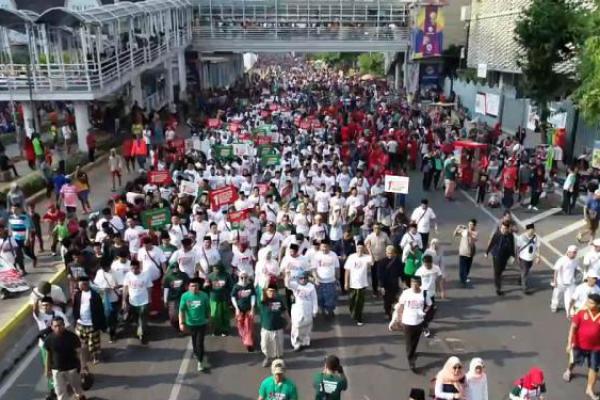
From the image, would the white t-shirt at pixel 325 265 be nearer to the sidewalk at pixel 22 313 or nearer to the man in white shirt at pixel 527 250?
the man in white shirt at pixel 527 250

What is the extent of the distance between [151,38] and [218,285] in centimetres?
2639

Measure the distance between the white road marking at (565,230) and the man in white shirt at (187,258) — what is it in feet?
28.4

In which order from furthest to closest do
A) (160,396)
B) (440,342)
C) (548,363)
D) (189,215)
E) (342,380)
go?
1. (189,215)
2. (440,342)
3. (548,363)
4. (160,396)
5. (342,380)

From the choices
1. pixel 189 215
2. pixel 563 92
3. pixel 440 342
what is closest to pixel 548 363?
pixel 440 342

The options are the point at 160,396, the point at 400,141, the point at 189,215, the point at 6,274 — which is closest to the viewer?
the point at 160,396

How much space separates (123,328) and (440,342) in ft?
15.9

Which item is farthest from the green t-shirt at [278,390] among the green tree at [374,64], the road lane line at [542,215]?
the green tree at [374,64]

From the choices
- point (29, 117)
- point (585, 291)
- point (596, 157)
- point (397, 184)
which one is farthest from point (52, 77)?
point (585, 291)

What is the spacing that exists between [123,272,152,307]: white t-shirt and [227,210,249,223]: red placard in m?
2.66

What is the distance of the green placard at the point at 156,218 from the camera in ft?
37.6

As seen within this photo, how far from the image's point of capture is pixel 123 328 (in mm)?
9750

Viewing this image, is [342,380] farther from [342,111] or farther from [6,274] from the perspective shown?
[342,111]

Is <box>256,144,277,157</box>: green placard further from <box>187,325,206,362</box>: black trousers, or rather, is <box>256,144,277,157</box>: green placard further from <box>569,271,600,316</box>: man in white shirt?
<box>569,271,600,316</box>: man in white shirt

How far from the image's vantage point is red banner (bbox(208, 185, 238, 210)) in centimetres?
1221
